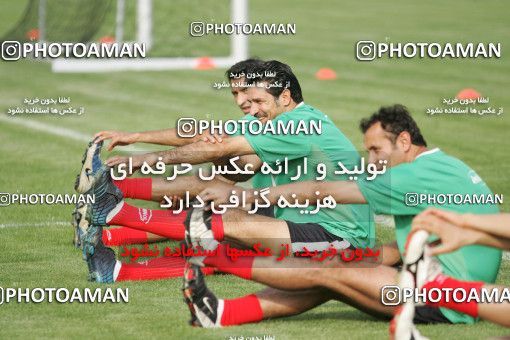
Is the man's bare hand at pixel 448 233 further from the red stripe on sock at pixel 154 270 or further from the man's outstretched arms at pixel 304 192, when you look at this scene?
the red stripe on sock at pixel 154 270

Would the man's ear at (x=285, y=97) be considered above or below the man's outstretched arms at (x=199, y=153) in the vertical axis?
above

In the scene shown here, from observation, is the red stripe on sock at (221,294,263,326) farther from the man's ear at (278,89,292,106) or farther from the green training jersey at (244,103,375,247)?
the man's ear at (278,89,292,106)

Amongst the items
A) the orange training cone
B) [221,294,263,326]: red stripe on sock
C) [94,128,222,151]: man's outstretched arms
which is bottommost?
[221,294,263,326]: red stripe on sock

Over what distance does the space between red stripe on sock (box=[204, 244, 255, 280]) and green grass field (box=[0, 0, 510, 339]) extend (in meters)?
0.39

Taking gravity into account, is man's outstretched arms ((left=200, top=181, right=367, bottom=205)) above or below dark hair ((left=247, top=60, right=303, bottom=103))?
below

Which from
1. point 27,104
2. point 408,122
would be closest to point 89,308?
point 408,122

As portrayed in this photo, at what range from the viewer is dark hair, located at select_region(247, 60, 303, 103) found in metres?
10.8

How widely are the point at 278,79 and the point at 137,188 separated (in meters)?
1.64

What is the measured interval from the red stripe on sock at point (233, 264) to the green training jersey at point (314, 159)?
134cm

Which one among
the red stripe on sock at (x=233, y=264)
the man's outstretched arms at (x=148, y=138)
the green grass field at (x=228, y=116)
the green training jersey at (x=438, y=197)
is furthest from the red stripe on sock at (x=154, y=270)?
the green training jersey at (x=438, y=197)

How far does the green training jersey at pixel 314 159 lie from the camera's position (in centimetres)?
1011

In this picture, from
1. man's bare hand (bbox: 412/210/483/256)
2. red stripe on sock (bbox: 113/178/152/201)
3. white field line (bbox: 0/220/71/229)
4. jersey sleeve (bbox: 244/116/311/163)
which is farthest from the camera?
white field line (bbox: 0/220/71/229)

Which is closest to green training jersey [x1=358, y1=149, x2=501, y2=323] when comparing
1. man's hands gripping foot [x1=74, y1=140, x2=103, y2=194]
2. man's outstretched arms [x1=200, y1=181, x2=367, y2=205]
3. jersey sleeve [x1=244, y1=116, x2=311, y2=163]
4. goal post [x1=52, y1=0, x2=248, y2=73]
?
man's outstretched arms [x1=200, y1=181, x2=367, y2=205]

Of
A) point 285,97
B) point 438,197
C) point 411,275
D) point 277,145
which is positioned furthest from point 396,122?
point 285,97
